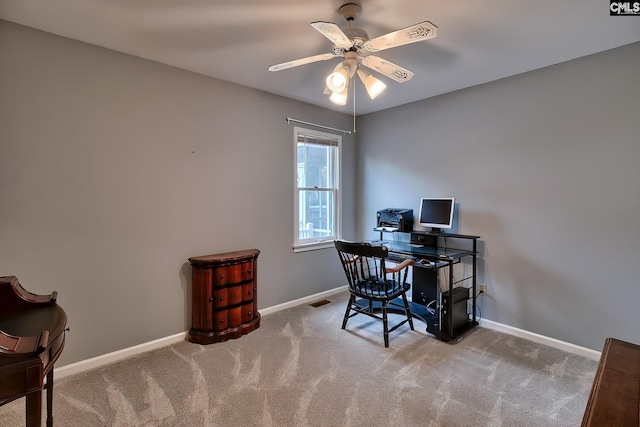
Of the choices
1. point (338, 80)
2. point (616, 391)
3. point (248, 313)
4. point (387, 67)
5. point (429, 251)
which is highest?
point (387, 67)

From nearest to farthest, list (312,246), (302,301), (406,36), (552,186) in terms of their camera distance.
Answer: (406,36) < (552,186) < (302,301) < (312,246)

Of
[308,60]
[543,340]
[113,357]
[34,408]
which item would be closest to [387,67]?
[308,60]

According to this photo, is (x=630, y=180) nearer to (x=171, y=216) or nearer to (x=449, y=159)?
(x=449, y=159)

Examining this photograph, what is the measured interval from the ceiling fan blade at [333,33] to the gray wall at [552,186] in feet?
6.43

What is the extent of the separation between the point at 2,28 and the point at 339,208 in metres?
3.43

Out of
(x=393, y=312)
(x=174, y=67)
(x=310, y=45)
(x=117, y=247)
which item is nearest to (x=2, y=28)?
(x=174, y=67)

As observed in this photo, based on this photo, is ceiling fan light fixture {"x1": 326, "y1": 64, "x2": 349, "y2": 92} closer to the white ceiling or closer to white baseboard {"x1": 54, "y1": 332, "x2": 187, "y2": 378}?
the white ceiling

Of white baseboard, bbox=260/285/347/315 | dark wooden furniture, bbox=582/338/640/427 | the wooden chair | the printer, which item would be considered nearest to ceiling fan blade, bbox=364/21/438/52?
the wooden chair

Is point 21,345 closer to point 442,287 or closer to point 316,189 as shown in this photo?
point 316,189

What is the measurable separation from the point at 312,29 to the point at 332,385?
2480 mm

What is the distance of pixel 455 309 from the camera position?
2.95 m

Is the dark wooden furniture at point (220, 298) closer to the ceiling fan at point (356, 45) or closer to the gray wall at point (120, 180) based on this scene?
the gray wall at point (120, 180)

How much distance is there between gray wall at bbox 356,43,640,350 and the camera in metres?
2.42

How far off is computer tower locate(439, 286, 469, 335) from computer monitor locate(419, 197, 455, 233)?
67cm
